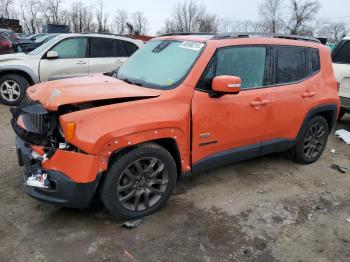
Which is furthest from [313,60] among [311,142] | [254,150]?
[254,150]

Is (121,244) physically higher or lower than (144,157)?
lower

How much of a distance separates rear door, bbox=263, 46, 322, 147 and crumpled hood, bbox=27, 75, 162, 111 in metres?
1.62

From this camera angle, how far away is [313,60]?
479cm

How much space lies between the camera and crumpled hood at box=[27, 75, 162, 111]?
3.12 meters

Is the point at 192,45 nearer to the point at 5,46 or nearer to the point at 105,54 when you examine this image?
the point at 105,54

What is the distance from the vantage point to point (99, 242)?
10.3 feet

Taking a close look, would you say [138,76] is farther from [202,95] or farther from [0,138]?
[0,138]

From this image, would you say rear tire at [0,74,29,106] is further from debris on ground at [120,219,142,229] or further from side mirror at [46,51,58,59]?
debris on ground at [120,219,142,229]

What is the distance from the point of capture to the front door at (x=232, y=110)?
3.65 meters

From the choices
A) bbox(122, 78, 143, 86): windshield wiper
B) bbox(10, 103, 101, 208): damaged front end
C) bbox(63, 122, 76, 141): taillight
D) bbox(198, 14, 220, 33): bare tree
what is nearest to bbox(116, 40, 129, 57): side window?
bbox(122, 78, 143, 86): windshield wiper

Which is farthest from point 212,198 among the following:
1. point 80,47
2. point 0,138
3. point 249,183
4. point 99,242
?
point 80,47

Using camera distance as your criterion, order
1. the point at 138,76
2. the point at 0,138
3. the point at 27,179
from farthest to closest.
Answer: the point at 0,138
the point at 138,76
the point at 27,179

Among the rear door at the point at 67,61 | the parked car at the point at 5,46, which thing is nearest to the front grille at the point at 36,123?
the rear door at the point at 67,61

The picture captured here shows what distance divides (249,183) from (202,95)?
1.49 meters
